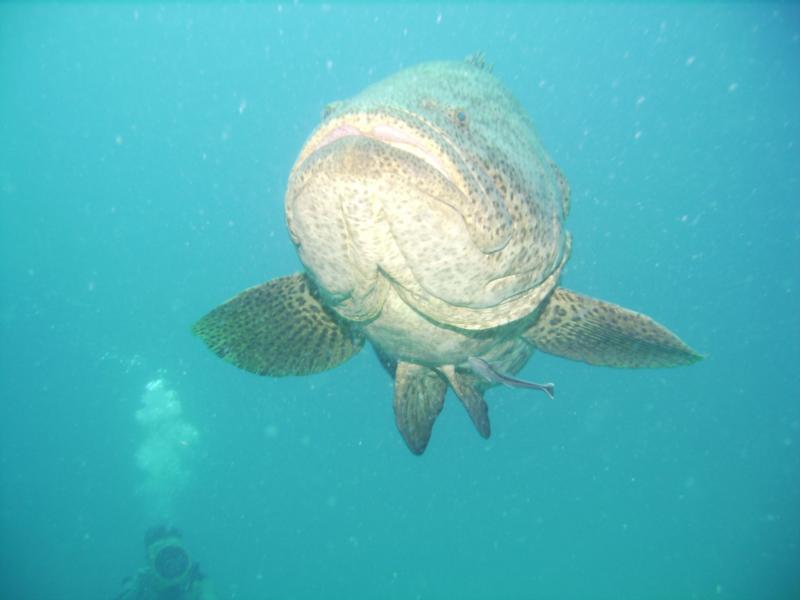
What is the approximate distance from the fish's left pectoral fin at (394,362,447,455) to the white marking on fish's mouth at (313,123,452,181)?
249 cm

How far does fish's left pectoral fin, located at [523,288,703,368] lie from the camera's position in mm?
4055

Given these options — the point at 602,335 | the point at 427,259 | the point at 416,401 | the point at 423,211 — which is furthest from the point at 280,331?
the point at 602,335

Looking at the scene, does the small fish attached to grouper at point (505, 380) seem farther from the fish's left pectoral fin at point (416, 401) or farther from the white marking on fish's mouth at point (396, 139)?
the white marking on fish's mouth at point (396, 139)

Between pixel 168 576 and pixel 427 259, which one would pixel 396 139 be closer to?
pixel 427 259

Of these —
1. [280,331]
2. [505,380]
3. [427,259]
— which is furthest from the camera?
[280,331]

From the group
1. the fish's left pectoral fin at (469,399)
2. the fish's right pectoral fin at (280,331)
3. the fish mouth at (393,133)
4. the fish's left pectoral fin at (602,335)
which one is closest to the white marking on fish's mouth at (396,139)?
the fish mouth at (393,133)

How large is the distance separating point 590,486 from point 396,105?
191 ft

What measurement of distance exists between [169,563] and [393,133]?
1676 centimetres

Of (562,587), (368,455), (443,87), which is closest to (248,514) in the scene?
(368,455)

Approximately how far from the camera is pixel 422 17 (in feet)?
304

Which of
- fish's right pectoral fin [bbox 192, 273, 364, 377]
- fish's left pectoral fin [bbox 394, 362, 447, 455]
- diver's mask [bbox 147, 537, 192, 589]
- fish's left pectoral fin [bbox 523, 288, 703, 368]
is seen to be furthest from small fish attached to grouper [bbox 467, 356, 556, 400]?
diver's mask [bbox 147, 537, 192, 589]

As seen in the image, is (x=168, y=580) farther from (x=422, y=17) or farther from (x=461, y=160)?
(x=422, y=17)

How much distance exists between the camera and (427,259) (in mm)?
2471

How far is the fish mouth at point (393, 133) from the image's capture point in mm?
2287
